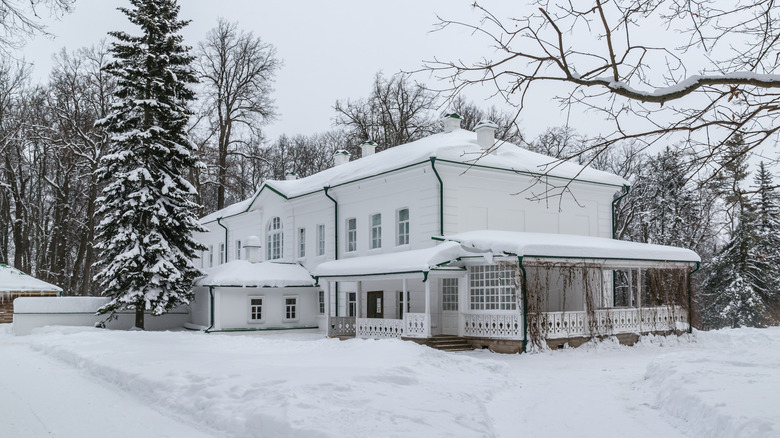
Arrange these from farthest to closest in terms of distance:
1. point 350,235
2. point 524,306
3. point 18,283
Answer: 1. point 18,283
2. point 350,235
3. point 524,306

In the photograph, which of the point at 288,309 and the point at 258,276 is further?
the point at 288,309

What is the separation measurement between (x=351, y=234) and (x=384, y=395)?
1663 cm

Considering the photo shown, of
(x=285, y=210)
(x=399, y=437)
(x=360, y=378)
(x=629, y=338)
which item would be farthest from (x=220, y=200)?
(x=399, y=437)

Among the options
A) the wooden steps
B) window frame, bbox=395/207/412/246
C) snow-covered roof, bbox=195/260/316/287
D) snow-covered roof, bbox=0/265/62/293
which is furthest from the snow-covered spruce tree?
the wooden steps

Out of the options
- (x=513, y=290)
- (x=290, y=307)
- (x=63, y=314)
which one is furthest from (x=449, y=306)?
(x=63, y=314)

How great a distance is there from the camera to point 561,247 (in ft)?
60.4

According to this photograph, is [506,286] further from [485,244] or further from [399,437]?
[399,437]

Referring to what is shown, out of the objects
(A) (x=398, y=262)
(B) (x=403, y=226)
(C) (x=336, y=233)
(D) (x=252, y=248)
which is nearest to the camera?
(A) (x=398, y=262)

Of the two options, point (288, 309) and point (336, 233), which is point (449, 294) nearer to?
point (336, 233)

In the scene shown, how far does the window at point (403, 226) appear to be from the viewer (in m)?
22.6

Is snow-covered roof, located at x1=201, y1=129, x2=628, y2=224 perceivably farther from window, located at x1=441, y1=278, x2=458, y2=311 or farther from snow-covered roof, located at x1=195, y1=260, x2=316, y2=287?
window, located at x1=441, y1=278, x2=458, y2=311

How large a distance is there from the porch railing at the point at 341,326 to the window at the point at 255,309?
5068 millimetres

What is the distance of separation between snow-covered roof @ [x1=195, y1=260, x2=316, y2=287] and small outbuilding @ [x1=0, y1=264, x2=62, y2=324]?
12.1 metres

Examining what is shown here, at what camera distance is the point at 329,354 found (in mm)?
14148
